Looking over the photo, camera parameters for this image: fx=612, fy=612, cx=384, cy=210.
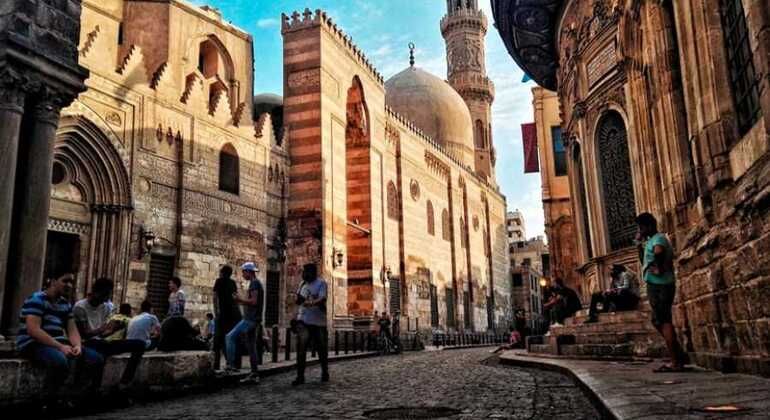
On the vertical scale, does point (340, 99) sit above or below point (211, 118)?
above

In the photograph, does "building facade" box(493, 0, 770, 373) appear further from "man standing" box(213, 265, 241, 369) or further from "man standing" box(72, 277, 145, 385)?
"man standing" box(213, 265, 241, 369)

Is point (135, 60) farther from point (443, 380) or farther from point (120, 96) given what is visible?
point (443, 380)

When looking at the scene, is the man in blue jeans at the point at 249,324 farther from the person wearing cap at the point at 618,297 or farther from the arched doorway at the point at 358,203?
the arched doorway at the point at 358,203

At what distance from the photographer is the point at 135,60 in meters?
14.8

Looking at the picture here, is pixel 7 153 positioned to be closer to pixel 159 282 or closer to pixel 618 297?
pixel 618 297

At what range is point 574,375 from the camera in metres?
6.34

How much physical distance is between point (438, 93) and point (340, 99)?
16653 mm

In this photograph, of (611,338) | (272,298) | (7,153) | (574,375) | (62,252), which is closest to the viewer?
(7,153)

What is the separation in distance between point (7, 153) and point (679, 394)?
5.81m

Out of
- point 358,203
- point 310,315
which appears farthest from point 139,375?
point 358,203

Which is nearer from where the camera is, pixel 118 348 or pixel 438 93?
pixel 118 348

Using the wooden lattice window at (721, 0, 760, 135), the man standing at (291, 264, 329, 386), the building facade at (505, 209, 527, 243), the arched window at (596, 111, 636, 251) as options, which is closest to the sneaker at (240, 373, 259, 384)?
the man standing at (291, 264, 329, 386)

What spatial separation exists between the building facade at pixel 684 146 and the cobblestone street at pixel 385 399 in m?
1.44

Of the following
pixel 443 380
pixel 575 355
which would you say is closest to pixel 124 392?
pixel 443 380
